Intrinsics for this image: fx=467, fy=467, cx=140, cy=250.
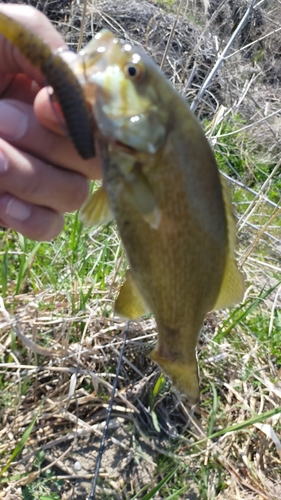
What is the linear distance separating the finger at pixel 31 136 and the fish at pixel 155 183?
0.88 ft

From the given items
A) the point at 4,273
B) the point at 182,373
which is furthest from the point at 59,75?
the point at 4,273

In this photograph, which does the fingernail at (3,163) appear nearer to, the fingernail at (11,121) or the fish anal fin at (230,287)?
Answer: the fingernail at (11,121)

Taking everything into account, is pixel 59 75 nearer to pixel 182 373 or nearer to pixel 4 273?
pixel 182 373


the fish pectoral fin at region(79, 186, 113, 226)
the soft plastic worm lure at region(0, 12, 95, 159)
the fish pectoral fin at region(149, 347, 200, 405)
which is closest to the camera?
the soft plastic worm lure at region(0, 12, 95, 159)

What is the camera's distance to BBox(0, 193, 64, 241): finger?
1250 mm

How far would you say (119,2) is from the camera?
229 inches

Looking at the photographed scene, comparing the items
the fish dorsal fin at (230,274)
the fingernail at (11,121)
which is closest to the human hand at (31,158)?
the fingernail at (11,121)

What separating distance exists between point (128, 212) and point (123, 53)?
320 millimetres

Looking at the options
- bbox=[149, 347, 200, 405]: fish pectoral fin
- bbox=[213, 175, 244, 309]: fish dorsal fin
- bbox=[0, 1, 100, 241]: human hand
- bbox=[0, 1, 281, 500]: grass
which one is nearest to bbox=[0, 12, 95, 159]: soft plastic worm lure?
bbox=[0, 1, 100, 241]: human hand

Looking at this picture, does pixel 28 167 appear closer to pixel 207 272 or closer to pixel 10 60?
pixel 10 60

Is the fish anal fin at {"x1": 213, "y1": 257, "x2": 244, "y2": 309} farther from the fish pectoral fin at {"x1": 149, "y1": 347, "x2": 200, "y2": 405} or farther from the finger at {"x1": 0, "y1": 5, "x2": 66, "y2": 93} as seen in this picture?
the finger at {"x1": 0, "y1": 5, "x2": 66, "y2": 93}

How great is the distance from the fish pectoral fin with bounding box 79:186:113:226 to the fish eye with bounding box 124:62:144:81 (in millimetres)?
235

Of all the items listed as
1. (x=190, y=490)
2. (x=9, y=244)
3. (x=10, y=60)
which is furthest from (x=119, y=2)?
(x=190, y=490)

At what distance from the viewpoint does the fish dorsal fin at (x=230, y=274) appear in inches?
41.8
